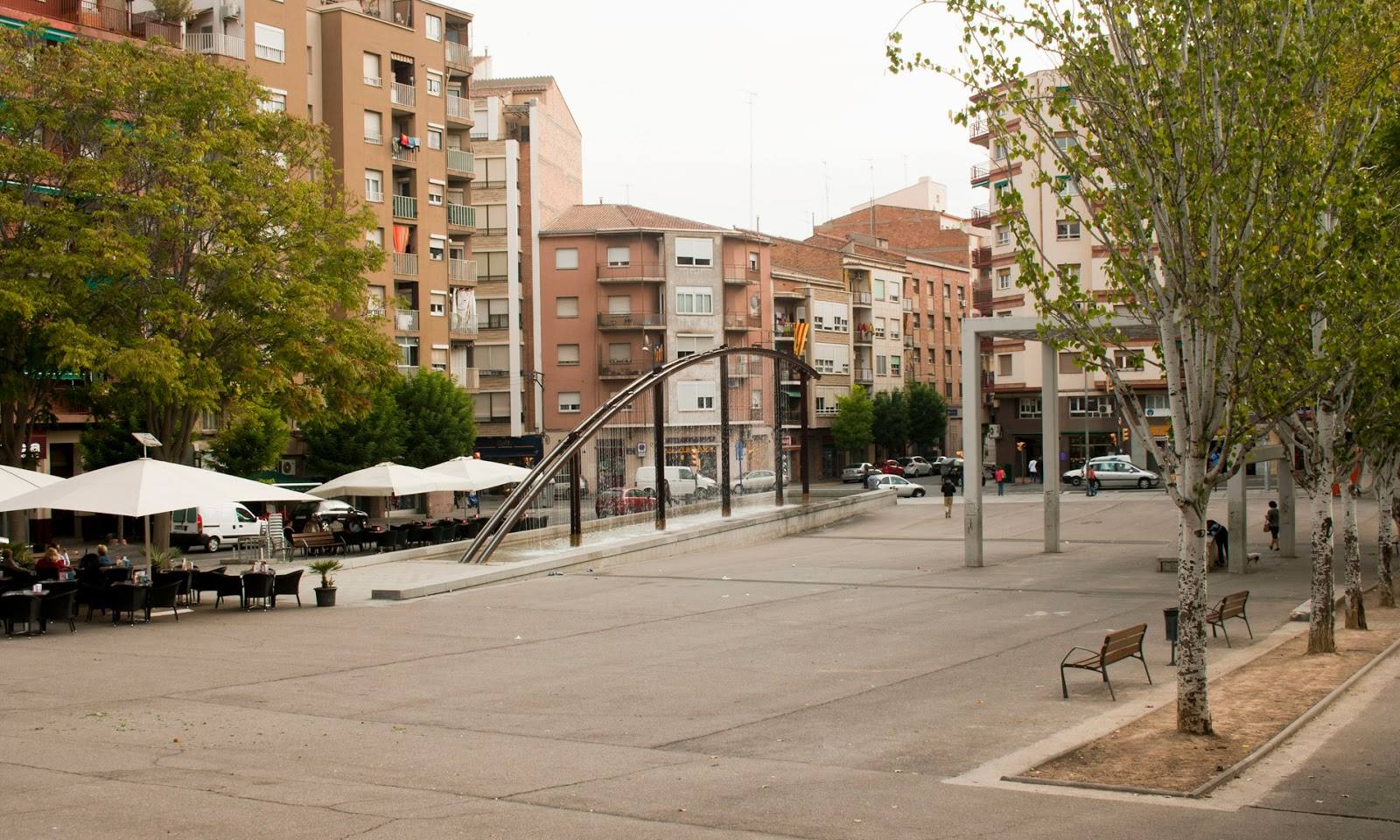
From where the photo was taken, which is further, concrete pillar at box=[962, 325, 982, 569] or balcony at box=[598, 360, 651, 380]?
balcony at box=[598, 360, 651, 380]

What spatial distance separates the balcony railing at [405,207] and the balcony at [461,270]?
421cm

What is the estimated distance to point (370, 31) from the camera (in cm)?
5997

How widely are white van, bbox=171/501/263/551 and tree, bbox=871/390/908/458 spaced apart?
185ft

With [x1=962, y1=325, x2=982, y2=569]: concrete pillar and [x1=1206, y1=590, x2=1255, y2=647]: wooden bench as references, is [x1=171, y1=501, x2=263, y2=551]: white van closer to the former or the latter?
[x1=962, y1=325, x2=982, y2=569]: concrete pillar

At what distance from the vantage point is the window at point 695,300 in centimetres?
8288

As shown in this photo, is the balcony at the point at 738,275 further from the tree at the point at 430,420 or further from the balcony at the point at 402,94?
the balcony at the point at 402,94

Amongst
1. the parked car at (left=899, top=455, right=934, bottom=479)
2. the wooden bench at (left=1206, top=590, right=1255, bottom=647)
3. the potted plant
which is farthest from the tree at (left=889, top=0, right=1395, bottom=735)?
the parked car at (left=899, top=455, right=934, bottom=479)

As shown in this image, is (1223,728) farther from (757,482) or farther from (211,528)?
(211,528)

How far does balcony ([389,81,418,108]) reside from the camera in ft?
201

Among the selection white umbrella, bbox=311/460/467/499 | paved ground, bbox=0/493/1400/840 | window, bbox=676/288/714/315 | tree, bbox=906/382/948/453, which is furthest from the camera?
tree, bbox=906/382/948/453

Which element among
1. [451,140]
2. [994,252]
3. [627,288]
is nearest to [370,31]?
[451,140]

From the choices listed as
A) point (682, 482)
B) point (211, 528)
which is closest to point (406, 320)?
point (211, 528)

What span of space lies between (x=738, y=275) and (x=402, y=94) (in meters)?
28.6

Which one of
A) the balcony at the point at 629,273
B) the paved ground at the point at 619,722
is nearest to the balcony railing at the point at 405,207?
the balcony at the point at 629,273
